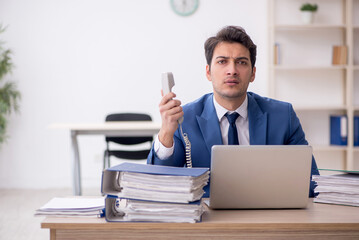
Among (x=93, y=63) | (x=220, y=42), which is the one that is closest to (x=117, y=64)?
(x=93, y=63)

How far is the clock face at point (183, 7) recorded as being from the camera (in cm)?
516

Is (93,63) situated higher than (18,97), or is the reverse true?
(93,63)

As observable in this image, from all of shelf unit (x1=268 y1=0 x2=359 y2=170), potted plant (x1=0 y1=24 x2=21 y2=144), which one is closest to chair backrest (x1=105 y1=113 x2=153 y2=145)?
potted plant (x1=0 y1=24 x2=21 y2=144)

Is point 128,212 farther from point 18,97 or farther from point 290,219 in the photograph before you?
point 18,97

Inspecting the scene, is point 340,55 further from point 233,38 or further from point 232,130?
point 232,130

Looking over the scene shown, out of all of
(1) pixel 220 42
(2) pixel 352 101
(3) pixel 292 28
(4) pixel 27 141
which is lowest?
(4) pixel 27 141

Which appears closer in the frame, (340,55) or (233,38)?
(233,38)

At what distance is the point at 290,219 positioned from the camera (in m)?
1.29

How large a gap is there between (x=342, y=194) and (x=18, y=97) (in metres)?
4.36

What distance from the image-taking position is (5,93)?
16.3 feet

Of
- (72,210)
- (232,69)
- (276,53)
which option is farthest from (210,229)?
(276,53)

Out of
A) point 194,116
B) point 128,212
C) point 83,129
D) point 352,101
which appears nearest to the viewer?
point 128,212

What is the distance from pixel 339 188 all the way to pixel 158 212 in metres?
0.65

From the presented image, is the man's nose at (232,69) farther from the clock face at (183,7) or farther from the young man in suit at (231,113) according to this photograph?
the clock face at (183,7)
